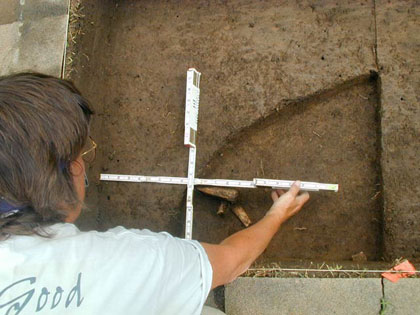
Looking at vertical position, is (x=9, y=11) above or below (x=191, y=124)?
above

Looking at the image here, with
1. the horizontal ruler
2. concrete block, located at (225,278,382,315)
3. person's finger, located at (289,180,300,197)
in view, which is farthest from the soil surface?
concrete block, located at (225,278,382,315)

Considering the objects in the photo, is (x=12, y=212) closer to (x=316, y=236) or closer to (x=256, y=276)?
(x=256, y=276)

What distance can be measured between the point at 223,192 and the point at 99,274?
187cm

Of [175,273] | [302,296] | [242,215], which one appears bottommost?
[302,296]

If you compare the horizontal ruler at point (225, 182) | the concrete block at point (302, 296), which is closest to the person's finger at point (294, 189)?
the horizontal ruler at point (225, 182)

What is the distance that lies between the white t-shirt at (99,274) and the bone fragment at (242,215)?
5.39 feet

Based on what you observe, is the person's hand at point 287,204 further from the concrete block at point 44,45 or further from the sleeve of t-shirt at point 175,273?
the concrete block at point 44,45

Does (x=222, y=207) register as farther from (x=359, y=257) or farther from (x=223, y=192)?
(x=359, y=257)

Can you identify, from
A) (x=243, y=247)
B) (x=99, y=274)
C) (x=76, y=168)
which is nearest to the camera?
(x=99, y=274)

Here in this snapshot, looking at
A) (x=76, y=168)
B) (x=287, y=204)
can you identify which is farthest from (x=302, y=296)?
(x=76, y=168)

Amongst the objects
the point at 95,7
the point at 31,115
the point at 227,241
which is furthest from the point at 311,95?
the point at 31,115

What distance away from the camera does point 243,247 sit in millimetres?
1951

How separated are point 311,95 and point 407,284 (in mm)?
1560

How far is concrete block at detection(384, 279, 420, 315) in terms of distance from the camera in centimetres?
241
